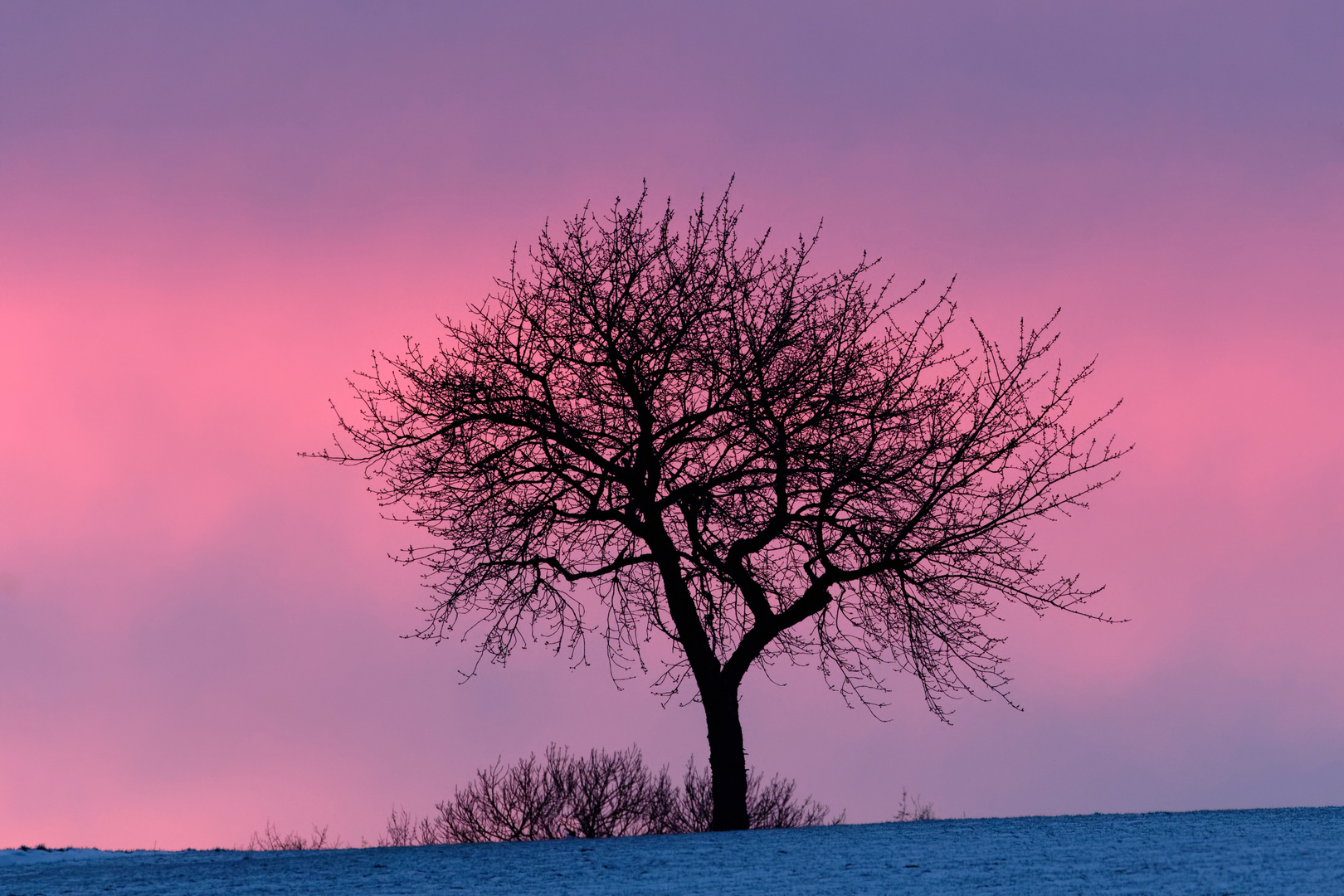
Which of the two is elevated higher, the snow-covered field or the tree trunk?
the tree trunk

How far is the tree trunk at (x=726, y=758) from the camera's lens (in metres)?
17.4

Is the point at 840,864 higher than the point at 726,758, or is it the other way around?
the point at 726,758

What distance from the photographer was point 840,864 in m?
12.0

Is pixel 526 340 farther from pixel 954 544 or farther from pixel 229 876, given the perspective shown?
pixel 229 876

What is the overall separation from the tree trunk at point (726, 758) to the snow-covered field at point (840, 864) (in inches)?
94.6

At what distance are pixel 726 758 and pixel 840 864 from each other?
A: 222 inches

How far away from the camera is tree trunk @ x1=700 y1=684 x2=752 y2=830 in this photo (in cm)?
1744

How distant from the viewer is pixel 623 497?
1814 centimetres

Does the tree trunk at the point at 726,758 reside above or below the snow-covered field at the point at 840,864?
above

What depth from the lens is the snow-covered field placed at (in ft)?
34.8

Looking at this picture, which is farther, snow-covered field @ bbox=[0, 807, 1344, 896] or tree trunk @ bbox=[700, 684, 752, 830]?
tree trunk @ bbox=[700, 684, 752, 830]

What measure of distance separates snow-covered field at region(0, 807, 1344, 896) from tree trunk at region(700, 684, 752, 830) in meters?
2.40

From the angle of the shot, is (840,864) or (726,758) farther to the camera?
(726,758)

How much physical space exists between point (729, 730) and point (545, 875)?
5.68m
